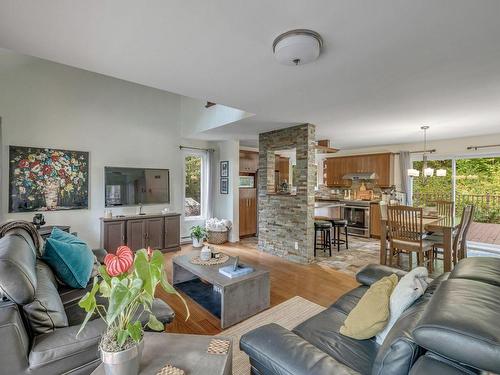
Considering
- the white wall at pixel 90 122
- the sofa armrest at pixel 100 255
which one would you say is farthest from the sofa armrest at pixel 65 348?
the white wall at pixel 90 122

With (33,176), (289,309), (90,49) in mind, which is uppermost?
(90,49)

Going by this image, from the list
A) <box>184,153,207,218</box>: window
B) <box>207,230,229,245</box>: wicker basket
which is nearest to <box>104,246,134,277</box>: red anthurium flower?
<box>207,230,229,245</box>: wicker basket

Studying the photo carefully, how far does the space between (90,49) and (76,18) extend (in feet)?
1.19

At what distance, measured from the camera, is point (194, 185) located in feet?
19.4

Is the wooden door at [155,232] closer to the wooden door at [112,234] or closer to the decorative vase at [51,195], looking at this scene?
the wooden door at [112,234]

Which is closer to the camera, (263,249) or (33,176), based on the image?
(33,176)

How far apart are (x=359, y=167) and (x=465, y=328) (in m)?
6.46

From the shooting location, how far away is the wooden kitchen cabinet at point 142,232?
14.2 feet

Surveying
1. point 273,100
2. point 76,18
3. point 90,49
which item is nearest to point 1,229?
point 90,49

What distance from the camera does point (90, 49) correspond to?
1840mm

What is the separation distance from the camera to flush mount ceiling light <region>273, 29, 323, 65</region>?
5.39ft

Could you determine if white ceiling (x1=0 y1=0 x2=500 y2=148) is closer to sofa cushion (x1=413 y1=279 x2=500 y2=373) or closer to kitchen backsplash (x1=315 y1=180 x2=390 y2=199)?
sofa cushion (x1=413 y1=279 x2=500 y2=373)

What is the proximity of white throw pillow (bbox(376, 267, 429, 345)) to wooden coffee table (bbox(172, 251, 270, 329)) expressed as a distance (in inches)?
51.8

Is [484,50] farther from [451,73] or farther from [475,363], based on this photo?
[475,363]
